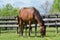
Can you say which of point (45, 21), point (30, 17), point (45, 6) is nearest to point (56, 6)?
point (45, 6)

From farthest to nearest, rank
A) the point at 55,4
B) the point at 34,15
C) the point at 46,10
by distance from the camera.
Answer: the point at 46,10
the point at 55,4
the point at 34,15

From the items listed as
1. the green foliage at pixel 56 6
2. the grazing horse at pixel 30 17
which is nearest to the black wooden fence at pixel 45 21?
the grazing horse at pixel 30 17

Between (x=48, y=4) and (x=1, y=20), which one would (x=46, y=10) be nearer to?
(x=48, y=4)

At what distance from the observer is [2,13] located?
127ft

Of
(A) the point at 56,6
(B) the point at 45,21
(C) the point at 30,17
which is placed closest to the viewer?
(C) the point at 30,17

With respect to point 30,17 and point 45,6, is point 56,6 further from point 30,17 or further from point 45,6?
point 30,17

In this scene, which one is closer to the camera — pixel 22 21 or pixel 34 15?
pixel 34 15

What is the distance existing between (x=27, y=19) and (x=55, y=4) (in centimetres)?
3454

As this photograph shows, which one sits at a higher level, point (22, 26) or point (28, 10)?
point (28, 10)

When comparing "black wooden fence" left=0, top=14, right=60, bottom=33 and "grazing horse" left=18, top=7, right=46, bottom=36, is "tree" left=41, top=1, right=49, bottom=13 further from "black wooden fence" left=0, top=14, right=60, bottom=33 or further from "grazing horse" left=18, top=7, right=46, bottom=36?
"grazing horse" left=18, top=7, right=46, bottom=36

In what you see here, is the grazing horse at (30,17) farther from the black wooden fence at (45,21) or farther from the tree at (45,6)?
the tree at (45,6)

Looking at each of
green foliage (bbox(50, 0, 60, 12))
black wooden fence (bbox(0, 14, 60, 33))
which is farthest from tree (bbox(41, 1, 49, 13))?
black wooden fence (bbox(0, 14, 60, 33))

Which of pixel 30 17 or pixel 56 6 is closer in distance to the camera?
pixel 30 17

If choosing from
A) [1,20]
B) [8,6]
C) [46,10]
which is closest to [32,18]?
[1,20]
